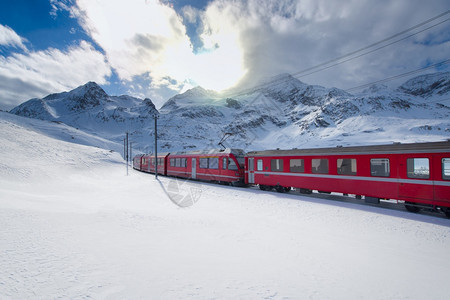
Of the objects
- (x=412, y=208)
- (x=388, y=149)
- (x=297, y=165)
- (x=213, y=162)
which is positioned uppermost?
(x=388, y=149)

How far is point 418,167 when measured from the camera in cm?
990

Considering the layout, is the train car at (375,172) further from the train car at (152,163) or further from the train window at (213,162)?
the train car at (152,163)

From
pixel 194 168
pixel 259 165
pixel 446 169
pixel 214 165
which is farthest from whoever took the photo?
pixel 194 168

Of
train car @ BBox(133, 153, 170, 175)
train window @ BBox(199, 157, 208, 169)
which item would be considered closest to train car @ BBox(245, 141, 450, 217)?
train window @ BBox(199, 157, 208, 169)

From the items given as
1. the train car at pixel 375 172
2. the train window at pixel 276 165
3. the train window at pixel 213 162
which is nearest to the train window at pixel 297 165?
the train car at pixel 375 172

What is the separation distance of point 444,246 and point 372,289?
14.5 feet

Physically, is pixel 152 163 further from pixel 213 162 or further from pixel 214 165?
pixel 214 165

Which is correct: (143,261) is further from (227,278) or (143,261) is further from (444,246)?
(444,246)

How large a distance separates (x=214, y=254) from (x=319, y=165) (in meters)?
10.6

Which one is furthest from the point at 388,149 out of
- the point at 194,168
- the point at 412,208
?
the point at 194,168

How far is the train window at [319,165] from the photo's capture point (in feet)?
43.4

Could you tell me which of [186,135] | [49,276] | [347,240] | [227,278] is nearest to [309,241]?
[347,240]

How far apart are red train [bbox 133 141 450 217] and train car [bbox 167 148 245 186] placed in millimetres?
87

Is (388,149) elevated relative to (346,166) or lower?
elevated
